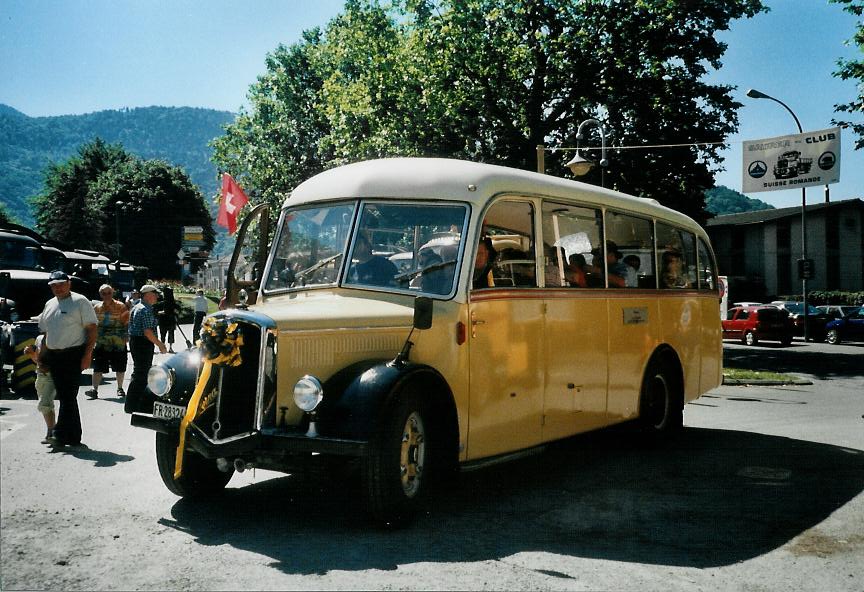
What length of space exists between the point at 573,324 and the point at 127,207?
6715 centimetres

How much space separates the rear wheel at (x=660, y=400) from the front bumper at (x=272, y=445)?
15.5 feet

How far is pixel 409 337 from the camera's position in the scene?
6.02 meters

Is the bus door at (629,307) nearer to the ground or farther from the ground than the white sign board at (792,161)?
nearer to the ground

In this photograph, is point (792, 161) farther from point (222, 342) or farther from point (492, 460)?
point (222, 342)

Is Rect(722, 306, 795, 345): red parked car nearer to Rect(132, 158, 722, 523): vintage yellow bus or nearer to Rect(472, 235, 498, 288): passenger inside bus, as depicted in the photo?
Rect(132, 158, 722, 523): vintage yellow bus

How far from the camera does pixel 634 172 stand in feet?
87.9

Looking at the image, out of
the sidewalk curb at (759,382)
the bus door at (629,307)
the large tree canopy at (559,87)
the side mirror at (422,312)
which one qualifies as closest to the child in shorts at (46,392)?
the side mirror at (422,312)

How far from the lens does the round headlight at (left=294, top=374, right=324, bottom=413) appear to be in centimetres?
546

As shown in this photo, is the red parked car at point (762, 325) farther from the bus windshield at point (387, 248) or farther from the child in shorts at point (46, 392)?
the child in shorts at point (46, 392)

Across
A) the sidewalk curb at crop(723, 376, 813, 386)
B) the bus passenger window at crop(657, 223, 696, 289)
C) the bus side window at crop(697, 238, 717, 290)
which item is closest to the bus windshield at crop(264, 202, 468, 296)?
the bus passenger window at crop(657, 223, 696, 289)

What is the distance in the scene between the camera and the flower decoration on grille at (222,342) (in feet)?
18.5

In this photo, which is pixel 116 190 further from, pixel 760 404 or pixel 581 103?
pixel 760 404

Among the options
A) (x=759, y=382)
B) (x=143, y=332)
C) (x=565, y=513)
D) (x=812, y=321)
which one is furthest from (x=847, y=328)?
(x=565, y=513)

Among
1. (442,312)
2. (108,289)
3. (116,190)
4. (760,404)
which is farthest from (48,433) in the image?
(116,190)
